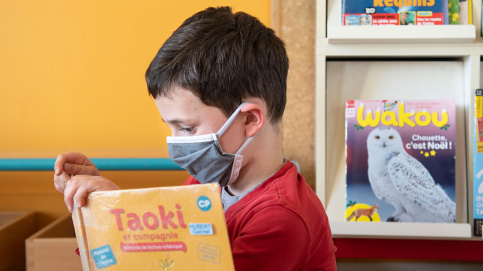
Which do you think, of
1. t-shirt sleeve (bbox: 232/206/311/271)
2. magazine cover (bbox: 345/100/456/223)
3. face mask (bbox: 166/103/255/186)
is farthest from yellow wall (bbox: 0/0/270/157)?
t-shirt sleeve (bbox: 232/206/311/271)

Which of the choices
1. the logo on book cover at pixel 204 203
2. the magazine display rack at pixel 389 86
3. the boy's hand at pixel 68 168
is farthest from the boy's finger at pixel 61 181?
the magazine display rack at pixel 389 86

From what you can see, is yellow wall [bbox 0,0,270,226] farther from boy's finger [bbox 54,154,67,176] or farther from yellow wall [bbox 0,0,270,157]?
boy's finger [bbox 54,154,67,176]

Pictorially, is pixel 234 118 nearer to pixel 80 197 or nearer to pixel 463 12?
pixel 80 197

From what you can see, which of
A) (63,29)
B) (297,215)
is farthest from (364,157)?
(63,29)

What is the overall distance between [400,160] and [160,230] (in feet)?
3.53

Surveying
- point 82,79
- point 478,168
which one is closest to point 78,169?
point 82,79

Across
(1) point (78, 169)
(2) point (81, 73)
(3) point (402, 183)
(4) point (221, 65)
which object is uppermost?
(2) point (81, 73)

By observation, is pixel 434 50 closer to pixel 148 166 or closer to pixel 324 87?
pixel 324 87

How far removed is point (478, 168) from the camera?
1.47 meters

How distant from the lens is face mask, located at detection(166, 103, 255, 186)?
35.0 inches

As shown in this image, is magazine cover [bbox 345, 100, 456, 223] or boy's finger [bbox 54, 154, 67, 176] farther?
magazine cover [bbox 345, 100, 456, 223]

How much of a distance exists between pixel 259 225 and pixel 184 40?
36 centimetres

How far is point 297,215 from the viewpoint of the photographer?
780mm

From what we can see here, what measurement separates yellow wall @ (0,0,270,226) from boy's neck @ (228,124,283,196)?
916mm
